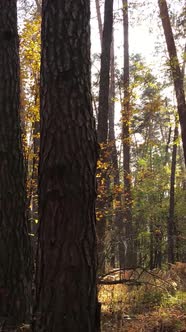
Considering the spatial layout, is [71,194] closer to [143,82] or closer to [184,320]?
[184,320]

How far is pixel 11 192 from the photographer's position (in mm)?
4250

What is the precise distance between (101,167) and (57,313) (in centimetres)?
603

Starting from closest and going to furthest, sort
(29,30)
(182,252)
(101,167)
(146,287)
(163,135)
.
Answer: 1. (146,287)
2. (29,30)
3. (101,167)
4. (182,252)
5. (163,135)

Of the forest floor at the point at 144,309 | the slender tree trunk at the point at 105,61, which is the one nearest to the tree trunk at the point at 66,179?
the forest floor at the point at 144,309

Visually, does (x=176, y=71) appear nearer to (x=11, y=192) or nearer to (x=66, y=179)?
(x=11, y=192)

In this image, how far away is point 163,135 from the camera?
126 feet

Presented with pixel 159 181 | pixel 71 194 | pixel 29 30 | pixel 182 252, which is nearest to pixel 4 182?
pixel 71 194

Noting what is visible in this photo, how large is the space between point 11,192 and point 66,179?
5.24ft

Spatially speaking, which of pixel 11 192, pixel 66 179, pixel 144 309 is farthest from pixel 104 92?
pixel 66 179

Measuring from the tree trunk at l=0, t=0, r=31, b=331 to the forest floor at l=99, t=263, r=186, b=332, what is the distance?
101 cm

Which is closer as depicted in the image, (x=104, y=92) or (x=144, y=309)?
(x=144, y=309)

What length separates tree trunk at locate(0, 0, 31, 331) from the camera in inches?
161

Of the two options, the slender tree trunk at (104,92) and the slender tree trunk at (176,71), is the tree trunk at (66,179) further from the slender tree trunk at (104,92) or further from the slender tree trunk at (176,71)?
the slender tree trunk at (176,71)

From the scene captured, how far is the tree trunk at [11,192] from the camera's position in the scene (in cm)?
410
